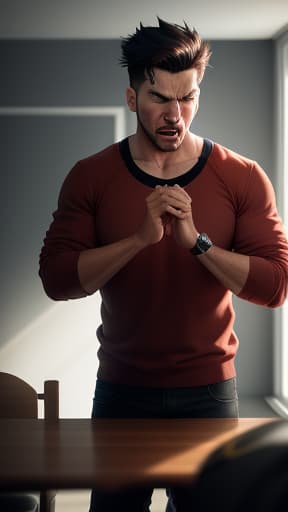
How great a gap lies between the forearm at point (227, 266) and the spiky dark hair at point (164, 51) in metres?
0.45

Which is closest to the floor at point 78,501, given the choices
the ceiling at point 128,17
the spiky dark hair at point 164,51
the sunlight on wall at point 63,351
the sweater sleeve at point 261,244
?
the sunlight on wall at point 63,351

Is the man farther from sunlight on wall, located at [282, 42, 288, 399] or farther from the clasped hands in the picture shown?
sunlight on wall, located at [282, 42, 288, 399]

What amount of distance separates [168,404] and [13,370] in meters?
4.52

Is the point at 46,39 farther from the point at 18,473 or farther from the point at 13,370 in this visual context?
the point at 18,473

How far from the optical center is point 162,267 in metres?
1.96

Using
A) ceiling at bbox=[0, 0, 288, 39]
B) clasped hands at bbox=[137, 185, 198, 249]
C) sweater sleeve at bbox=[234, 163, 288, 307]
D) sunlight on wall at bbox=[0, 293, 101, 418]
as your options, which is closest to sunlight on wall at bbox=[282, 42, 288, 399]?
ceiling at bbox=[0, 0, 288, 39]

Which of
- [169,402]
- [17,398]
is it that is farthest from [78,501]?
[169,402]

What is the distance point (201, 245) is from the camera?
1.89m

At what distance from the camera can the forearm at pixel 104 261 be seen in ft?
6.17

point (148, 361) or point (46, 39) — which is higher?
point (46, 39)

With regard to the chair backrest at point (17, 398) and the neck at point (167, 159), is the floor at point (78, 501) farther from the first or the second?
the neck at point (167, 159)

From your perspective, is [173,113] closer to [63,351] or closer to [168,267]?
[168,267]

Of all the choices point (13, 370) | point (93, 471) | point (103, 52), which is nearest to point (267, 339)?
point (13, 370)

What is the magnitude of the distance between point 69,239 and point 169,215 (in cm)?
25
